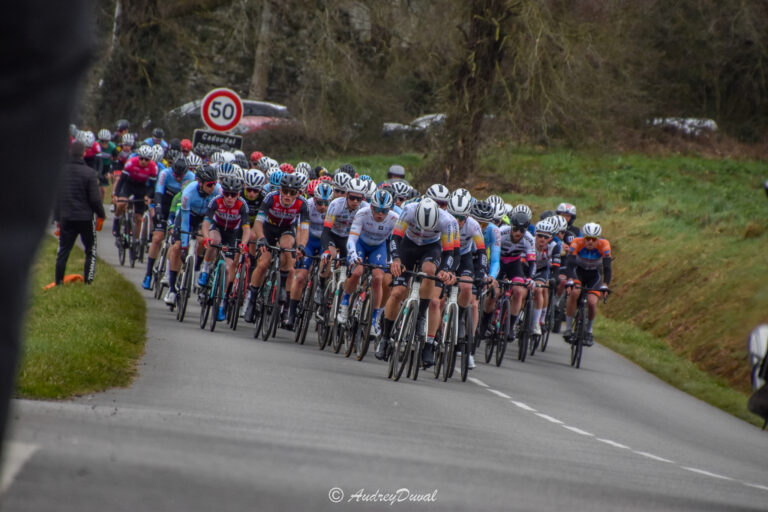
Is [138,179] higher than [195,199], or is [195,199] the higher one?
[138,179]

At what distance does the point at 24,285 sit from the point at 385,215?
1429 centimetres

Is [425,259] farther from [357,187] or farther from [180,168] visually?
[180,168]

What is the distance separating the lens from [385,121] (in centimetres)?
4766

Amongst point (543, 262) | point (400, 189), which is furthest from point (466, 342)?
point (543, 262)

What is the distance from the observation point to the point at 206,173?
1817 centimetres

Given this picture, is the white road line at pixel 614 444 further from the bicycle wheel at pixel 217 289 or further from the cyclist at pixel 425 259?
the bicycle wheel at pixel 217 289

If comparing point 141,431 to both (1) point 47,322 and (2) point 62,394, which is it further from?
(1) point 47,322

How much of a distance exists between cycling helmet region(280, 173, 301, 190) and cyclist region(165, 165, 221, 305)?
141 cm

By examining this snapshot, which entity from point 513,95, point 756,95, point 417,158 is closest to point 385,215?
point 513,95

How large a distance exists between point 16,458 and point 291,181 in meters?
13.2

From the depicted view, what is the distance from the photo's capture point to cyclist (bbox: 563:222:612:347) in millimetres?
19859

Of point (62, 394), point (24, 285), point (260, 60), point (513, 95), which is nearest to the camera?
point (24, 285)

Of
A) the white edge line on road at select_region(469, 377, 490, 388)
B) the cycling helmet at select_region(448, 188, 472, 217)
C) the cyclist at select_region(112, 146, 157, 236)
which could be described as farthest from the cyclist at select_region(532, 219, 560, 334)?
the cyclist at select_region(112, 146, 157, 236)

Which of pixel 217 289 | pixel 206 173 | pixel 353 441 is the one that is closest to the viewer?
pixel 353 441
